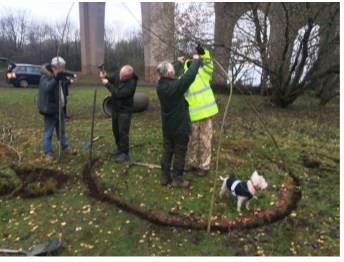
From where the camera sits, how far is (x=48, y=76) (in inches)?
252

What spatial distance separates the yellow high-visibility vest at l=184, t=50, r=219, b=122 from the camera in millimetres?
5441

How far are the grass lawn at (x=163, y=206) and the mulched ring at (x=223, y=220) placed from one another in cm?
9

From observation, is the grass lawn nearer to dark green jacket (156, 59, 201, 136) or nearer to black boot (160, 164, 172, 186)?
black boot (160, 164, 172, 186)

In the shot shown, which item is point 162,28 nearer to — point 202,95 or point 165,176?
point 202,95

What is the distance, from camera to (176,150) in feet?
17.3

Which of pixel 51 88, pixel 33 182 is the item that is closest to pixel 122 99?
pixel 51 88

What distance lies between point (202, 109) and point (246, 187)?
4.48 ft

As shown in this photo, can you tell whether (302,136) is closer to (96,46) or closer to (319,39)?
(319,39)

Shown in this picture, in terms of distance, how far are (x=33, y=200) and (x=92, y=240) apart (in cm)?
150

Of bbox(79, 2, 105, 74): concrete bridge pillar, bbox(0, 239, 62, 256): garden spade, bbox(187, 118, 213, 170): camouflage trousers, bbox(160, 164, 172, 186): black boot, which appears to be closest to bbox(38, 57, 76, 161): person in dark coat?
bbox(160, 164, 172, 186): black boot

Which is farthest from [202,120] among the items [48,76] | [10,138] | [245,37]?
[245,37]

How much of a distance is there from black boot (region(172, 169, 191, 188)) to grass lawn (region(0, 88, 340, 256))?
0.12 metres

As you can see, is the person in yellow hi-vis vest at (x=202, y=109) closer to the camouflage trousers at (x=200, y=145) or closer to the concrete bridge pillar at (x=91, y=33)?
the camouflage trousers at (x=200, y=145)

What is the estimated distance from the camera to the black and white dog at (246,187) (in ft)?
15.3
